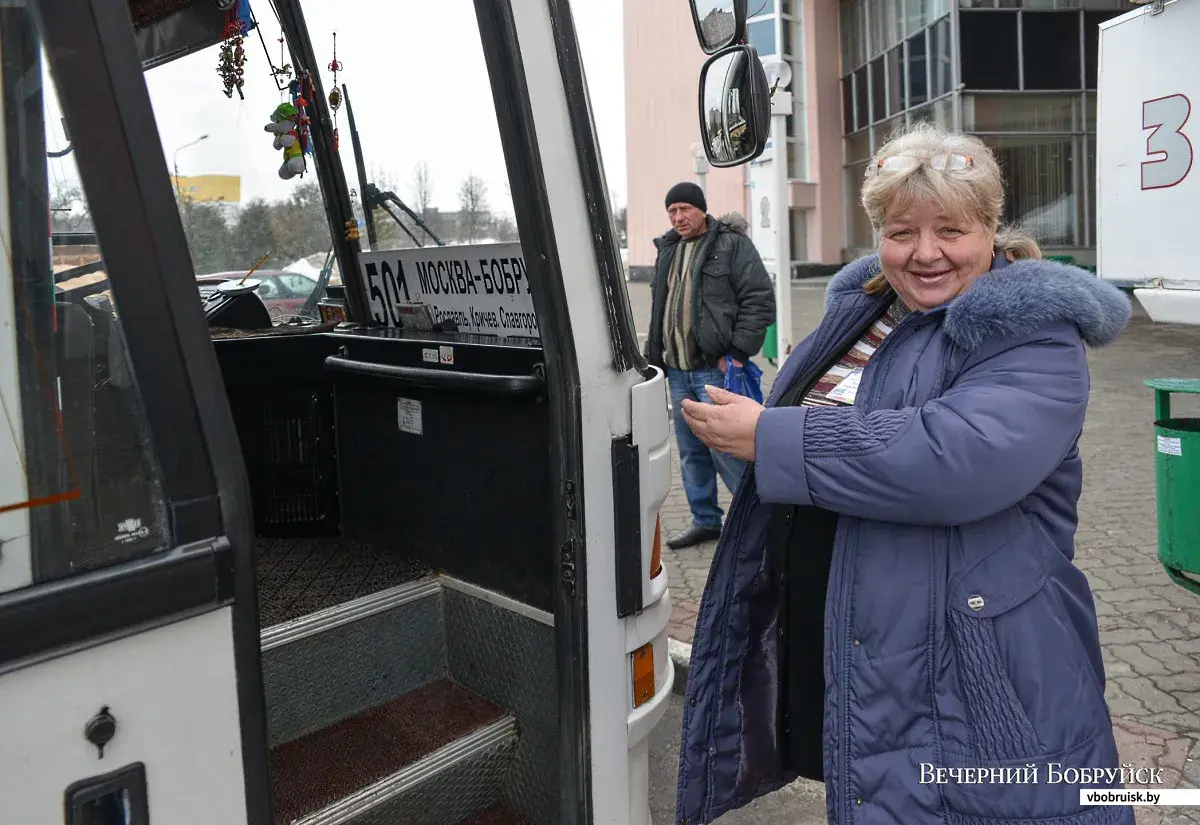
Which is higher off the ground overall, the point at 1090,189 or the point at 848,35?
the point at 848,35

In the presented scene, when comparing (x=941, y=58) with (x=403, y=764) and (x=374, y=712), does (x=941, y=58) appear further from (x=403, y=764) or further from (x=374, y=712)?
(x=403, y=764)

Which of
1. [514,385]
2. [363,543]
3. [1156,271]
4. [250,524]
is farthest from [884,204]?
[1156,271]

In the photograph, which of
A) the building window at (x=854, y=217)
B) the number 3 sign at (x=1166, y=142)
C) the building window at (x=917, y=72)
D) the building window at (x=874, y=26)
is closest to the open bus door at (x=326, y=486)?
the number 3 sign at (x=1166, y=142)

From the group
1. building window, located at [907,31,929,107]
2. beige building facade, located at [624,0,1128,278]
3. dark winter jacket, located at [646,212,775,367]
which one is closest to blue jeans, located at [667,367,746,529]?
dark winter jacket, located at [646,212,775,367]

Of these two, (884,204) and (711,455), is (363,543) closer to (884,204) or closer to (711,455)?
(884,204)

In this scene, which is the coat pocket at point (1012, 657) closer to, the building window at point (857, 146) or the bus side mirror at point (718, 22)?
the bus side mirror at point (718, 22)

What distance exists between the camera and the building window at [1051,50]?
62.7 feet

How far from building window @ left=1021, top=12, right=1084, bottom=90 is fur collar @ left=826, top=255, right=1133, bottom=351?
20591mm

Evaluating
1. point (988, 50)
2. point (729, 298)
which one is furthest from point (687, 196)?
point (988, 50)

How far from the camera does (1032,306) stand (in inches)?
60.7

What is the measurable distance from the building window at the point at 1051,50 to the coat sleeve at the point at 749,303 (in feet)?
57.3

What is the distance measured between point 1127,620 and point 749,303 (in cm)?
233

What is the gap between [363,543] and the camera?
10.3ft

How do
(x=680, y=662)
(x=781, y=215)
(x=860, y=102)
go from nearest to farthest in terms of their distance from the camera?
(x=680, y=662) → (x=781, y=215) → (x=860, y=102)
